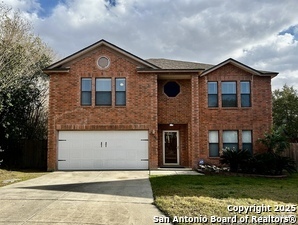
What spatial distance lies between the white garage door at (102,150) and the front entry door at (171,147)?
1862mm

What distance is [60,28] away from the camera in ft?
66.1

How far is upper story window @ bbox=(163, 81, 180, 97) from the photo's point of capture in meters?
16.2

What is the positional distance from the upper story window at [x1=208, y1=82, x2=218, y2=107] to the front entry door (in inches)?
105

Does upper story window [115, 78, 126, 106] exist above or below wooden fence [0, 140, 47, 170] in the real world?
above

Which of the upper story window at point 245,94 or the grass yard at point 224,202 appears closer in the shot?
the grass yard at point 224,202

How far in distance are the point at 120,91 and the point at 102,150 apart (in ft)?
11.1

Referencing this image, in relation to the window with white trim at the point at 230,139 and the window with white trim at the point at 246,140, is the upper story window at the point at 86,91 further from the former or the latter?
the window with white trim at the point at 246,140

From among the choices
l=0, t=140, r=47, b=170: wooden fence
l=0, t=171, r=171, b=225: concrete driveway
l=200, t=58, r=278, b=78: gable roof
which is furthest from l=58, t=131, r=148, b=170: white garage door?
l=200, t=58, r=278, b=78: gable roof

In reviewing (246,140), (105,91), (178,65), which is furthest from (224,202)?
(178,65)

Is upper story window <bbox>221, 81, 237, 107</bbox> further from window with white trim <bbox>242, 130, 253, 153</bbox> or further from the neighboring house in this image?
window with white trim <bbox>242, 130, 253, 153</bbox>

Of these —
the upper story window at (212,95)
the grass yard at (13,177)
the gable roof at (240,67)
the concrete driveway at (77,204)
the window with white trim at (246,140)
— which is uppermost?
the gable roof at (240,67)

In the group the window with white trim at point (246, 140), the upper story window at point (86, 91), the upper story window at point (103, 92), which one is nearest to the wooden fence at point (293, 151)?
the window with white trim at point (246, 140)

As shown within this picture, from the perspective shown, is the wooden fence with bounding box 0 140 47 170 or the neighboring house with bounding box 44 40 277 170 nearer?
the neighboring house with bounding box 44 40 277 170

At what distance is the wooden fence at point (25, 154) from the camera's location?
56.3 ft
